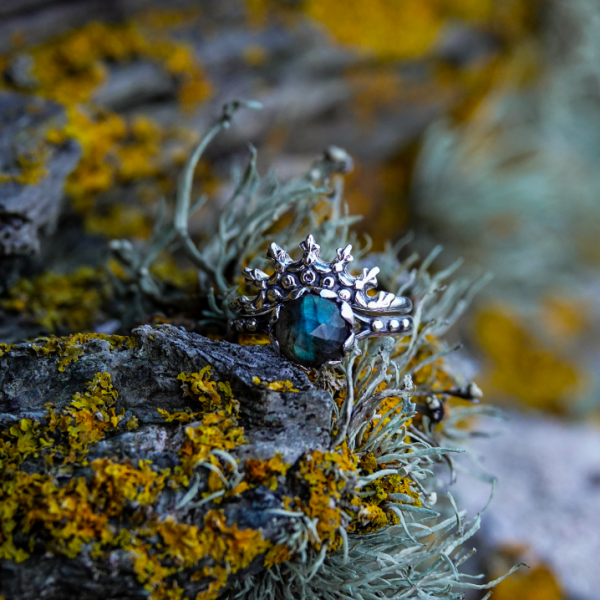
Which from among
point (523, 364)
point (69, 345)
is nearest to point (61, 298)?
point (69, 345)

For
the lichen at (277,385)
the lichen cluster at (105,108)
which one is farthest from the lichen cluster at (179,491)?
the lichen cluster at (105,108)

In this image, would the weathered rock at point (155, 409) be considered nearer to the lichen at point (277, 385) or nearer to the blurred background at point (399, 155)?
the lichen at point (277, 385)

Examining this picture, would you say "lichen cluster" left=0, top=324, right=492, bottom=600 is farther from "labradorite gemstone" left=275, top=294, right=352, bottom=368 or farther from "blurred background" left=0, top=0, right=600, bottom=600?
"blurred background" left=0, top=0, right=600, bottom=600

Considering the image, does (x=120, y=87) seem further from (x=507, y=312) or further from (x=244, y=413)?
(x=507, y=312)

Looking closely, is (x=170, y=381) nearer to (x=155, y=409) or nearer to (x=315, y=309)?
(x=155, y=409)

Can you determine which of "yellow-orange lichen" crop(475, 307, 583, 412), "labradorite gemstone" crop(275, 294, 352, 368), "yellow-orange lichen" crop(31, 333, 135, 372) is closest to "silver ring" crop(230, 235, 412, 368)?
"labradorite gemstone" crop(275, 294, 352, 368)
